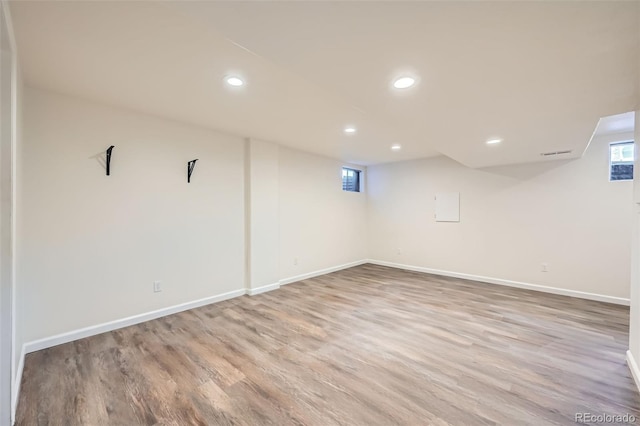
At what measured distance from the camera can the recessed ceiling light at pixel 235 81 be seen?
220 cm

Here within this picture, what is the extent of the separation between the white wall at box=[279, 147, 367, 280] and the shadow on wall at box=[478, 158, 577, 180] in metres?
2.96

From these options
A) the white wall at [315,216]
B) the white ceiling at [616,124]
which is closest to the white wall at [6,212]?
the white wall at [315,216]

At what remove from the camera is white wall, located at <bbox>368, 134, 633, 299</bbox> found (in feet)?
12.6

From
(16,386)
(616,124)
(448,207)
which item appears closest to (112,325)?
(16,386)

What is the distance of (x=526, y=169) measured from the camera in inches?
178

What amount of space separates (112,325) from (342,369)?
2583 mm

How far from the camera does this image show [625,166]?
3.72m

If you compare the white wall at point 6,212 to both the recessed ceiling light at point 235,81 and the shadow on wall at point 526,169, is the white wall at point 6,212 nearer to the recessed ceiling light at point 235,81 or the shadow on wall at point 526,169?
the recessed ceiling light at point 235,81

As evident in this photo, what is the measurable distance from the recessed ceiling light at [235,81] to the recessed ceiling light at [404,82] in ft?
4.28

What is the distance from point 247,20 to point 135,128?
257 centimetres

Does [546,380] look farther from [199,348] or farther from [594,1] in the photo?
[199,348]

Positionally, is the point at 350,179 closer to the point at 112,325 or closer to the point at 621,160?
the point at 621,160

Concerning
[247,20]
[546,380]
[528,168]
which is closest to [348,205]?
[528,168]

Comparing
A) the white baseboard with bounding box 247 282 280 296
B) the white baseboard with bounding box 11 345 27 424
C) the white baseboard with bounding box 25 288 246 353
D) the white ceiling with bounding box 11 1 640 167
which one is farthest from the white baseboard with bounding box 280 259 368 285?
the white baseboard with bounding box 11 345 27 424
